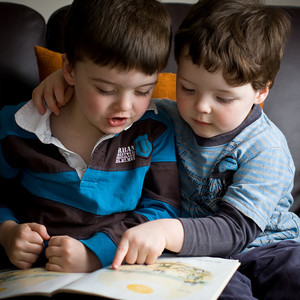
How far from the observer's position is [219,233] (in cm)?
104

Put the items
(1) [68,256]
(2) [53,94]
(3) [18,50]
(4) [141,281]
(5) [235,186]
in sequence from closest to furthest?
(4) [141,281]
(1) [68,256]
(5) [235,186]
(2) [53,94]
(3) [18,50]

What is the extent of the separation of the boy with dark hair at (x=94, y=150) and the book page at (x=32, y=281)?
0.04 metres

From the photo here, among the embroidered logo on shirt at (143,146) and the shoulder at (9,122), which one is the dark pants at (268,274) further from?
the shoulder at (9,122)

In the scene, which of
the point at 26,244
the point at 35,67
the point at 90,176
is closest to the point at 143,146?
the point at 90,176

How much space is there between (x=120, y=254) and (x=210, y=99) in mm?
412

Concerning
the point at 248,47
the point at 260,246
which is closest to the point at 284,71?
the point at 248,47

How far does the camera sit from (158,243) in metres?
0.95

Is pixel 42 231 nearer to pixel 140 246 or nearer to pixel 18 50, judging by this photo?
pixel 140 246

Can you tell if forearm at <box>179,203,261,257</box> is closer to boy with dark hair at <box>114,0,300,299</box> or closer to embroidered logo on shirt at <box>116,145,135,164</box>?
boy with dark hair at <box>114,0,300,299</box>

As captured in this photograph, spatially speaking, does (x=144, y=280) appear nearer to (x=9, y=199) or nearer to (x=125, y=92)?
(x=125, y=92)

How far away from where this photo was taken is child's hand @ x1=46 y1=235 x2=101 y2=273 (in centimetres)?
98

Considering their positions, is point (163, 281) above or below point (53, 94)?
below

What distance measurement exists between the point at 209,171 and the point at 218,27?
35 centimetres

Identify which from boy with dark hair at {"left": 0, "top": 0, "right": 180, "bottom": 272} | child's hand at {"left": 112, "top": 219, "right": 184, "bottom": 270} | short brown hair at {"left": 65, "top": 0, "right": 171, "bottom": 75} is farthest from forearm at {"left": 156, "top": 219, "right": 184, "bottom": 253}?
short brown hair at {"left": 65, "top": 0, "right": 171, "bottom": 75}
